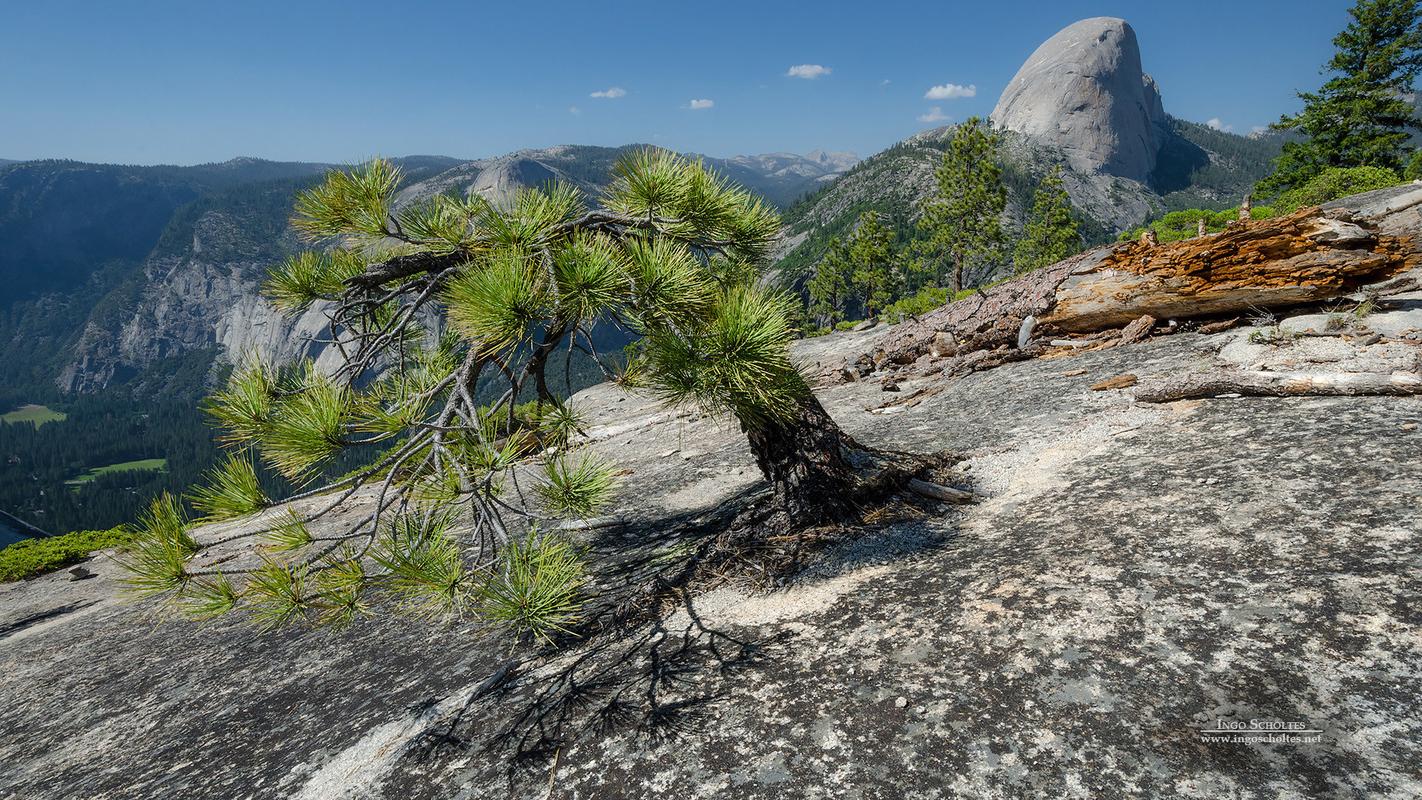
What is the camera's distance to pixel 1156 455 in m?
5.29

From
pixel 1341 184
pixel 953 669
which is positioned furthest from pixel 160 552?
pixel 1341 184

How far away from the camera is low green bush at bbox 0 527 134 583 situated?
1328cm

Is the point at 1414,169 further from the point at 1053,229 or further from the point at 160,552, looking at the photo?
the point at 160,552

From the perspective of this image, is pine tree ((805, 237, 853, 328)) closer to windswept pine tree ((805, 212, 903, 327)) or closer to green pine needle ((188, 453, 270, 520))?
windswept pine tree ((805, 212, 903, 327))

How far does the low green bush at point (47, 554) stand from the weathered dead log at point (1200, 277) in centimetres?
1791

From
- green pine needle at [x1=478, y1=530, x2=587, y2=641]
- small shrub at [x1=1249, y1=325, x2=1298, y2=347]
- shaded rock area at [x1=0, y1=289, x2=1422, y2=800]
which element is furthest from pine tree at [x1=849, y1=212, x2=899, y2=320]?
green pine needle at [x1=478, y1=530, x2=587, y2=641]

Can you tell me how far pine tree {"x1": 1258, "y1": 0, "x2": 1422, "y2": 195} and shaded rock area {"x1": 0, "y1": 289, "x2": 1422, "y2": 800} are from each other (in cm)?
5304

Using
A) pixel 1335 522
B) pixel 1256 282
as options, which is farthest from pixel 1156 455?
pixel 1256 282

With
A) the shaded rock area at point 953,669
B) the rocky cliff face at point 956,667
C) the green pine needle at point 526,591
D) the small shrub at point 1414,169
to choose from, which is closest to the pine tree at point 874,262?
the small shrub at point 1414,169

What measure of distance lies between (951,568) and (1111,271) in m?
8.12

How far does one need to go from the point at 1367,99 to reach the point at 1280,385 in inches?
2147

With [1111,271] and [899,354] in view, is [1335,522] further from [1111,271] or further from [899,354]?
[899,354]

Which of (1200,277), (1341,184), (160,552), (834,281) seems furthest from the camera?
(834,281)

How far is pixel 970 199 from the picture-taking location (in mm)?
35969
